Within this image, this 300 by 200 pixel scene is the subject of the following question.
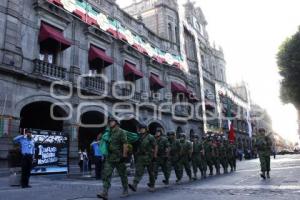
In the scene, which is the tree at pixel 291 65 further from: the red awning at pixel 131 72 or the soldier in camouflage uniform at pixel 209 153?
the soldier in camouflage uniform at pixel 209 153

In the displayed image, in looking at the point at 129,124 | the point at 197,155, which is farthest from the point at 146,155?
the point at 129,124

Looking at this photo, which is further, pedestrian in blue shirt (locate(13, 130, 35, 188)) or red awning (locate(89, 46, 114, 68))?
red awning (locate(89, 46, 114, 68))

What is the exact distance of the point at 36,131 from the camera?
11.9 metres

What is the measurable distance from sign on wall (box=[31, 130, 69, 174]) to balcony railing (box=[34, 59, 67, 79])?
3689 millimetres

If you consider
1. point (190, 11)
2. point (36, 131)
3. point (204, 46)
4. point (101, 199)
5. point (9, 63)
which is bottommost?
point (101, 199)

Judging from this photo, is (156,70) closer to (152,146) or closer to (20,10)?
(20,10)

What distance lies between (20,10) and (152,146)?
33.5 ft

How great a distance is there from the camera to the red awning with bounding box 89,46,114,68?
1819 cm

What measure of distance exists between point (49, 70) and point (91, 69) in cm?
377

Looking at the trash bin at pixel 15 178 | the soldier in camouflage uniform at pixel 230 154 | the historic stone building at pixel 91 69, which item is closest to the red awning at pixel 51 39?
the historic stone building at pixel 91 69

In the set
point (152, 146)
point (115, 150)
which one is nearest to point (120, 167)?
point (115, 150)

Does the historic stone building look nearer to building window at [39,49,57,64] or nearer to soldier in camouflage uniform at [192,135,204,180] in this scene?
building window at [39,49,57,64]

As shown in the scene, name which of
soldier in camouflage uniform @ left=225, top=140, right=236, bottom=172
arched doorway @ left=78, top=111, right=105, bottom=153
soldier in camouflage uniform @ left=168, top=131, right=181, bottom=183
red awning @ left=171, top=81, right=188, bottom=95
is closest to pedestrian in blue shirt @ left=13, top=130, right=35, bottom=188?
soldier in camouflage uniform @ left=168, top=131, right=181, bottom=183

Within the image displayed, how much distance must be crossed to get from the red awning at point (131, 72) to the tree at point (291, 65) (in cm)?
1112
